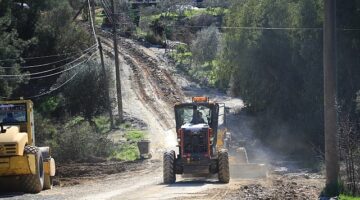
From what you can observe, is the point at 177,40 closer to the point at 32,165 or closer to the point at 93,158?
the point at 93,158

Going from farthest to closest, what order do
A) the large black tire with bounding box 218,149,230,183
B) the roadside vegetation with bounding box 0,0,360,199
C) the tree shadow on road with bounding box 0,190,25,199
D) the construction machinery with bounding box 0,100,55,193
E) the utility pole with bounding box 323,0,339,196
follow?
the roadside vegetation with bounding box 0,0,360,199 < the large black tire with bounding box 218,149,230,183 < the construction machinery with bounding box 0,100,55,193 < the tree shadow on road with bounding box 0,190,25,199 < the utility pole with bounding box 323,0,339,196

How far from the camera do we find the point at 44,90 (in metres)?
63.9

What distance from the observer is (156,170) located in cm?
3656

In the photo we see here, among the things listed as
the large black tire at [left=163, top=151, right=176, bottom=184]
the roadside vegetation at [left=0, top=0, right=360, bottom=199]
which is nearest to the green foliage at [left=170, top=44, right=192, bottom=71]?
the roadside vegetation at [left=0, top=0, right=360, bottom=199]

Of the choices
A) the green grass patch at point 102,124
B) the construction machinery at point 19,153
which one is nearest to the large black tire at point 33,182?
the construction machinery at point 19,153

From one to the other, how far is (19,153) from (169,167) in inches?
221

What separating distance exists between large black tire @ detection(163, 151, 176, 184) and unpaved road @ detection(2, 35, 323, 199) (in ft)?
→ 1.52

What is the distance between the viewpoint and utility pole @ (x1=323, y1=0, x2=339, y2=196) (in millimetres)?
20797

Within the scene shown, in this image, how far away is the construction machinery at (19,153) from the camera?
980 inches

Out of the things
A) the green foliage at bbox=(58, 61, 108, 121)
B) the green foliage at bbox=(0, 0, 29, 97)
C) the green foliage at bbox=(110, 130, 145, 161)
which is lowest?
the green foliage at bbox=(110, 130, 145, 161)

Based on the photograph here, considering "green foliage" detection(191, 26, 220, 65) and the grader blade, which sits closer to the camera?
the grader blade

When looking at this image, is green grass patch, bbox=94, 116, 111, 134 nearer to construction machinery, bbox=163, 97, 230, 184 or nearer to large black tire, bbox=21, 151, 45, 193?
construction machinery, bbox=163, 97, 230, 184

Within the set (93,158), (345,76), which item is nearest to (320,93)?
(345,76)

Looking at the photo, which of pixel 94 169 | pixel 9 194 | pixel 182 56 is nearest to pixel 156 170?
pixel 94 169
